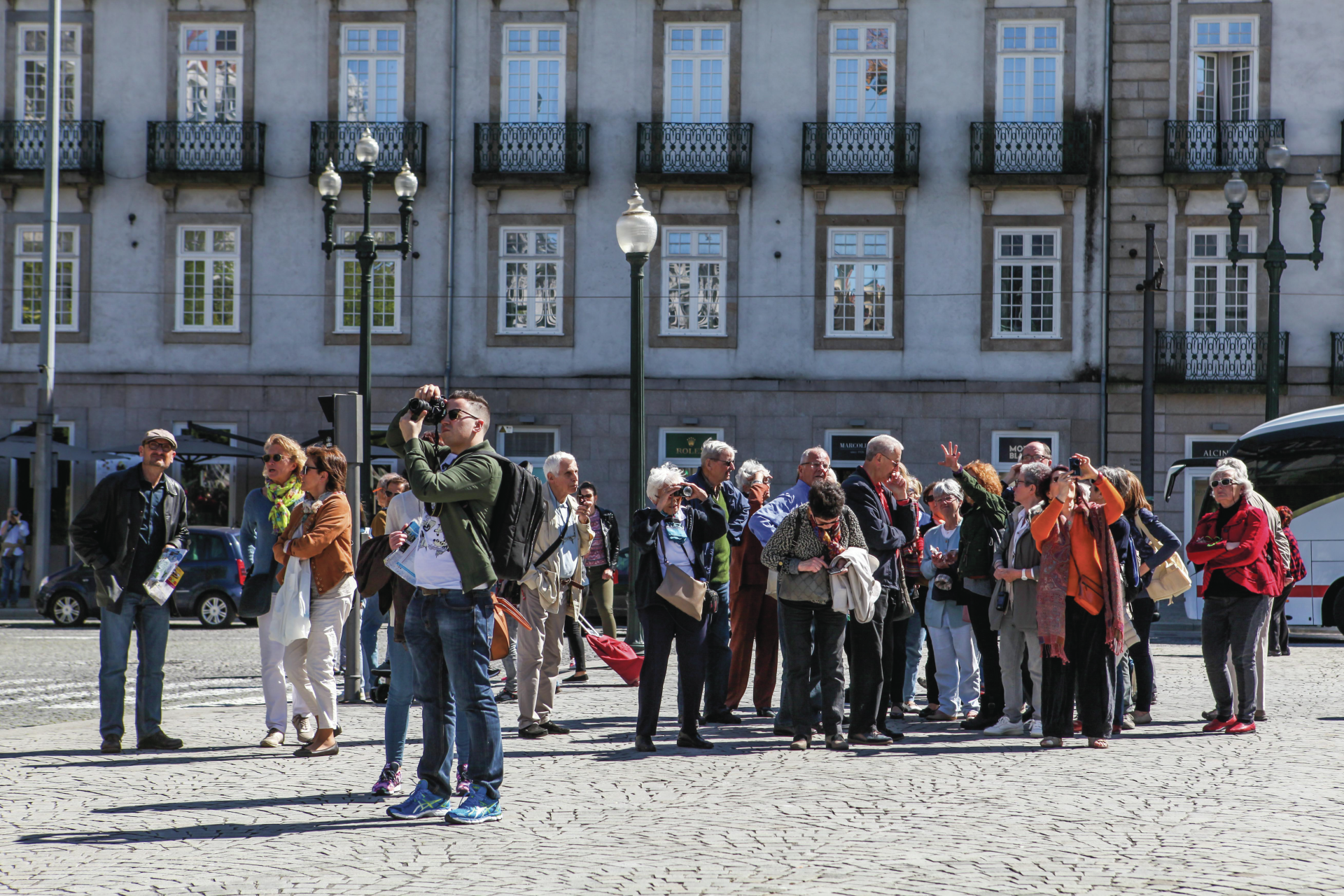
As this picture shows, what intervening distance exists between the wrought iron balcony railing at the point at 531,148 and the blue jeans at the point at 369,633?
18222 millimetres

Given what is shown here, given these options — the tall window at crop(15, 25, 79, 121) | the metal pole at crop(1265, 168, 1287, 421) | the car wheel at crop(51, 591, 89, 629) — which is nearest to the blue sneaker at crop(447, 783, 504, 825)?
the car wheel at crop(51, 591, 89, 629)

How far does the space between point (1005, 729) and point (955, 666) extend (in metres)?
1.08

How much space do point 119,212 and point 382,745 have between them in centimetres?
2395

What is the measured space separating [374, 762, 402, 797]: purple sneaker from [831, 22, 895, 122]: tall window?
24111mm

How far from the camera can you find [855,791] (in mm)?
8172

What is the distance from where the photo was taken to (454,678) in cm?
719

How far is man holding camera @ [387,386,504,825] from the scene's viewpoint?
700 cm

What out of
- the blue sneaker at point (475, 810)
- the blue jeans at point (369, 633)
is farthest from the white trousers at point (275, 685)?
the blue sneaker at point (475, 810)

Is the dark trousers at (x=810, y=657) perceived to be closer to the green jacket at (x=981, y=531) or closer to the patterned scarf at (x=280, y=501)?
the green jacket at (x=981, y=531)

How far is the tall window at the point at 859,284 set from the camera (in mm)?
30250

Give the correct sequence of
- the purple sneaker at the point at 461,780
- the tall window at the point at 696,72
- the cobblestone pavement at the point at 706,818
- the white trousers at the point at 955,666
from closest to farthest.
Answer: the cobblestone pavement at the point at 706,818, the purple sneaker at the point at 461,780, the white trousers at the point at 955,666, the tall window at the point at 696,72

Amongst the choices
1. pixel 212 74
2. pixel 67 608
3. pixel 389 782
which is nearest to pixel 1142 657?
pixel 389 782

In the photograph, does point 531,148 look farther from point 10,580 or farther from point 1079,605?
point 1079,605

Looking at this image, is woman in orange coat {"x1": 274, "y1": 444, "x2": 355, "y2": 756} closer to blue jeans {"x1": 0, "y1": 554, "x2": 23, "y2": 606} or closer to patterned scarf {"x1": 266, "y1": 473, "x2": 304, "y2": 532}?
patterned scarf {"x1": 266, "y1": 473, "x2": 304, "y2": 532}
